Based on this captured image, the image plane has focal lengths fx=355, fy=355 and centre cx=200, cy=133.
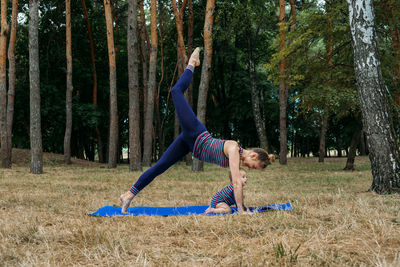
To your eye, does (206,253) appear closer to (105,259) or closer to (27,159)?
(105,259)

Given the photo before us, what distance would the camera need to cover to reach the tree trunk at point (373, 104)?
626 cm

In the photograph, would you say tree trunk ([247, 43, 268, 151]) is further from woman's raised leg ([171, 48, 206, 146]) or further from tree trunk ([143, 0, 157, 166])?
woman's raised leg ([171, 48, 206, 146])

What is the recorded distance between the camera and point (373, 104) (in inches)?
252

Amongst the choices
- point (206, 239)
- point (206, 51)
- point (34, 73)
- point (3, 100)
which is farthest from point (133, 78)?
point (206, 239)

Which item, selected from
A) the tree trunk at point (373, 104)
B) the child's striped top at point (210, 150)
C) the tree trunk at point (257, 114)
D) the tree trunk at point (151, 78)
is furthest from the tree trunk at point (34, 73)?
the tree trunk at point (257, 114)

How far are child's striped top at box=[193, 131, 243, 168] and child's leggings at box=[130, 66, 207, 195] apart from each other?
9 cm

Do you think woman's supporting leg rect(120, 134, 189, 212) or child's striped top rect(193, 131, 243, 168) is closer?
child's striped top rect(193, 131, 243, 168)

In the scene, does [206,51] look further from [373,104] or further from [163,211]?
[163,211]

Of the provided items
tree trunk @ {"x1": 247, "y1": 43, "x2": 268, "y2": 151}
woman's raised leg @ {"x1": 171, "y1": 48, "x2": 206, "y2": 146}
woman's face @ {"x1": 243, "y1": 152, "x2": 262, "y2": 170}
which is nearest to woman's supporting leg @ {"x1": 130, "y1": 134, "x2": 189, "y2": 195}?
woman's raised leg @ {"x1": 171, "y1": 48, "x2": 206, "y2": 146}

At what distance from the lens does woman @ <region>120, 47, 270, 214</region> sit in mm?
4444

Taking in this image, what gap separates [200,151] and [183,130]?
0.38m

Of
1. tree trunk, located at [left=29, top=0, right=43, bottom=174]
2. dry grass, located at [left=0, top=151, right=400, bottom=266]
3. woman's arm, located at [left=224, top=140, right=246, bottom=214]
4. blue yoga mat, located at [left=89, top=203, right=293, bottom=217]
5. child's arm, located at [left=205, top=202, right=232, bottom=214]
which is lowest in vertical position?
blue yoga mat, located at [left=89, top=203, right=293, bottom=217]

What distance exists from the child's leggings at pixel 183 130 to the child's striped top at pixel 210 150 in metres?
0.09

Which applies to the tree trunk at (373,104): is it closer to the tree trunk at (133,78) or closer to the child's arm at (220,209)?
the child's arm at (220,209)
